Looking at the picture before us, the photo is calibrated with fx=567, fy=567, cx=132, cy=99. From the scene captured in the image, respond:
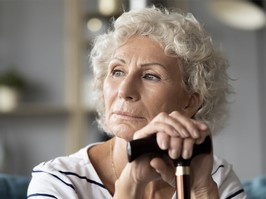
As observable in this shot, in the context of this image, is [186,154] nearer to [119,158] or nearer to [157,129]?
[157,129]

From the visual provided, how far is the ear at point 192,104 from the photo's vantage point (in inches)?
59.7

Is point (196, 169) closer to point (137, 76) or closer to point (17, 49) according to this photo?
point (137, 76)

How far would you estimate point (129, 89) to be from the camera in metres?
1.34

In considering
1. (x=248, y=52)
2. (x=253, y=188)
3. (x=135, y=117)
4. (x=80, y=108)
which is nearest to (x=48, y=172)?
(x=135, y=117)

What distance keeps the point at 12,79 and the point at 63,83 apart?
0.33m

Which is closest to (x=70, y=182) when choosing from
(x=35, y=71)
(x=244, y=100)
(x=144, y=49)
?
(x=144, y=49)

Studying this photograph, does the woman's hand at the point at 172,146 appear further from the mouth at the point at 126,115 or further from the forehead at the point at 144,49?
the forehead at the point at 144,49

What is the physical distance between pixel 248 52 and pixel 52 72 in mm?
1313

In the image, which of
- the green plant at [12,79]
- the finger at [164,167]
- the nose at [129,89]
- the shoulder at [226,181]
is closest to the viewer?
the finger at [164,167]

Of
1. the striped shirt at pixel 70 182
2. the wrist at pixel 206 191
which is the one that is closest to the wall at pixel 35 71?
the striped shirt at pixel 70 182

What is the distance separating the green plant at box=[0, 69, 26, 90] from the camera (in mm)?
3443

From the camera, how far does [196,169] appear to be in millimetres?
1135

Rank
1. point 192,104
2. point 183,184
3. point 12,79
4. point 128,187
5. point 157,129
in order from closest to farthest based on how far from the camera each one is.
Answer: point 183,184, point 157,129, point 128,187, point 192,104, point 12,79

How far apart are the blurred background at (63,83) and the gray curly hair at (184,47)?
5.64 ft
